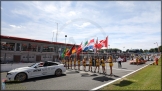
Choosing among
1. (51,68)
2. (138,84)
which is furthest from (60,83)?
(138,84)

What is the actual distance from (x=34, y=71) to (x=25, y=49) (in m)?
24.4

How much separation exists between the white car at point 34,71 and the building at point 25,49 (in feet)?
68.3

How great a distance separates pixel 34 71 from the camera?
10.0m

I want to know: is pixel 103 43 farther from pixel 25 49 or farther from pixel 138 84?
pixel 25 49

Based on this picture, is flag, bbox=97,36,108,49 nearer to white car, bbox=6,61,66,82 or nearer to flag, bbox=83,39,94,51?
flag, bbox=83,39,94,51

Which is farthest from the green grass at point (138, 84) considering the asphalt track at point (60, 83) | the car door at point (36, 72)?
the car door at point (36, 72)

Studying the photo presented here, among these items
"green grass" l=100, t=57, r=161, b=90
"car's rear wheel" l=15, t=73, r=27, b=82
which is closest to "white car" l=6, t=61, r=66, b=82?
"car's rear wheel" l=15, t=73, r=27, b=82

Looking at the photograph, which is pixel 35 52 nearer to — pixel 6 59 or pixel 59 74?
pixel 6 59

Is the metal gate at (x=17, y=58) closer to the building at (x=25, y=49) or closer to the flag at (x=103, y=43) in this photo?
the building at (x=25, y=49)

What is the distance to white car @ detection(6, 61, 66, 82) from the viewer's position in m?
9.02

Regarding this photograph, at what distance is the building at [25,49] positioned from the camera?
28562 millimetres

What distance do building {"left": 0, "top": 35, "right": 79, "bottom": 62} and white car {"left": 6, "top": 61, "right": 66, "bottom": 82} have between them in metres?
20.8

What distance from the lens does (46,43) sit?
35.0 meters

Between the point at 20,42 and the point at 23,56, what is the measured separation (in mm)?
3612
